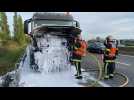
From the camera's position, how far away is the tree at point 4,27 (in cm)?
904

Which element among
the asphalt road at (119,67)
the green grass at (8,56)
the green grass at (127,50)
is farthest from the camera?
the green grass at (127,50)

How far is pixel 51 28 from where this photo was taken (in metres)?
9.17

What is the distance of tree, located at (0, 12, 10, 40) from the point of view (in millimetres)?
9039

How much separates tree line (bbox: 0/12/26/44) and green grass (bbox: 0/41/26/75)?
96 mm

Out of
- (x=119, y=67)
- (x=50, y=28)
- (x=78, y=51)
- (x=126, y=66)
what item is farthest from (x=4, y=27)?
(x=126, y=66)

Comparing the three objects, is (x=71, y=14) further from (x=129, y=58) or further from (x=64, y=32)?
(x=129, y=58)

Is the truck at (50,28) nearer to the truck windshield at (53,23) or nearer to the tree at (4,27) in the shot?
the truck windshield at (53,23)

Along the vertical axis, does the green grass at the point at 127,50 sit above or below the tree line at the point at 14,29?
below

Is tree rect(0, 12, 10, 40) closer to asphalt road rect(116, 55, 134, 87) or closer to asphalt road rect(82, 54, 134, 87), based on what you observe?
asphalt road rect(82, 54, 134, 87)

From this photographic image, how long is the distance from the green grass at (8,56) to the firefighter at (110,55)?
50.3 inches

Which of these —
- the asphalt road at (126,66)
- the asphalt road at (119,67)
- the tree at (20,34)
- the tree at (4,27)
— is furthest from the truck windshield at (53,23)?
the asphalt road at (126,66)

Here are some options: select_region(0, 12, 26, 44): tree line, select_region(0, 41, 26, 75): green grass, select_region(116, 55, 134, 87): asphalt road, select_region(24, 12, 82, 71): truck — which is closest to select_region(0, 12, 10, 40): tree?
select_region(0, 12, 26, 44): tree line

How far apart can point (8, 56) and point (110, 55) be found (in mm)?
1506
